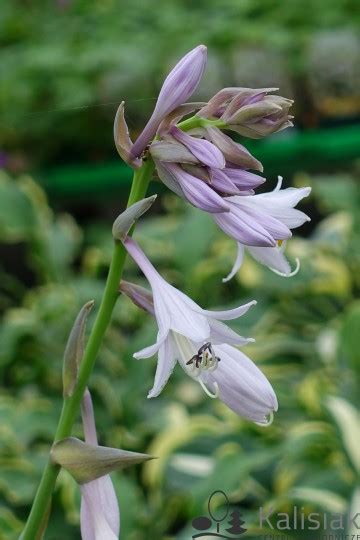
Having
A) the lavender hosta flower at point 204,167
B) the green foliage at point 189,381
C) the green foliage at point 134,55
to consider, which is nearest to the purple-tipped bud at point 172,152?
the lavender hosta flower at point 204,167

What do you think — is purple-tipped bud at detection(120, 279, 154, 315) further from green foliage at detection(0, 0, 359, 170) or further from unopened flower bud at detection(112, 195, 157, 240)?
green foliage at detection(0, 0, 359, 170)

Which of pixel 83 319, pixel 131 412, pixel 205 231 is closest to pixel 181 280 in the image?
pixel 205 231

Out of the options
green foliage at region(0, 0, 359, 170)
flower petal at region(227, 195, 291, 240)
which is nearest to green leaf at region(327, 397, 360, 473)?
flower petal at region(227, 195, 291, 240)

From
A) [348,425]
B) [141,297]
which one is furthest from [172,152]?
[348,425]

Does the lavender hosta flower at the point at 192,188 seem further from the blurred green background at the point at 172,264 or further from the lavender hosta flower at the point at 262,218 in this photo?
the blurred green background at the point at 172,264

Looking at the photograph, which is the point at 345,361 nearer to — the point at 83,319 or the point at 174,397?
the point at 174,397

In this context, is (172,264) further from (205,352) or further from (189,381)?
(205,352)
